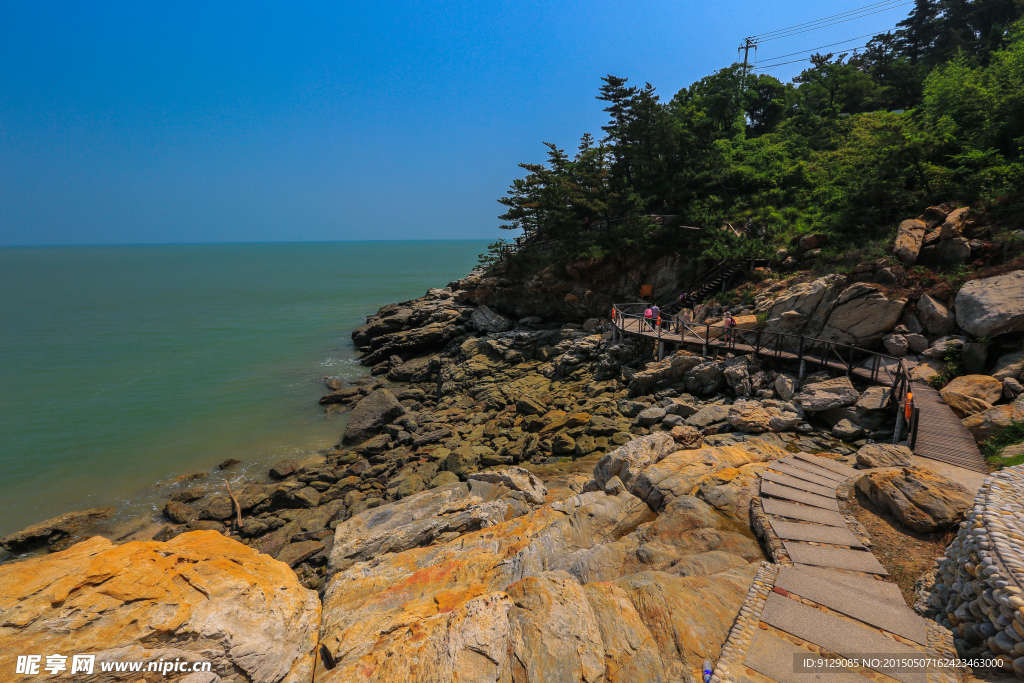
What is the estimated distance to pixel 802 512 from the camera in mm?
6898

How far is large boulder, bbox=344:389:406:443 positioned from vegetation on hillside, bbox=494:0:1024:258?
14223 mm

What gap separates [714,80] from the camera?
3747 cm

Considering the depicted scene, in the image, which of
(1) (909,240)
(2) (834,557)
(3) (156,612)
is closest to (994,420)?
(2) (834,557)

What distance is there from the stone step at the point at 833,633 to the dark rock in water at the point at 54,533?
695 inches

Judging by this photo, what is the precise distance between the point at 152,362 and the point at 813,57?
2635 inches

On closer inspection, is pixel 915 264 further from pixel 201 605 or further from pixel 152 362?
pixel 152 362

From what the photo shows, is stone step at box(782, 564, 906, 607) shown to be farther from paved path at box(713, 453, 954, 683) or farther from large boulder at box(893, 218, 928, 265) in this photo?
large boulder at box(893, 218, 928, 265)

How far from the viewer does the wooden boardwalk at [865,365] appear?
956 centimetres

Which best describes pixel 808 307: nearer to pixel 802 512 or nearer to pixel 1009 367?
pixel 1009 367

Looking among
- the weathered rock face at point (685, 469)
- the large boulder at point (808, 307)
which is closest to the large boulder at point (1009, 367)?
the large boulder at point (808, 307)

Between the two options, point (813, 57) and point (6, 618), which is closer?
point (6, 618)

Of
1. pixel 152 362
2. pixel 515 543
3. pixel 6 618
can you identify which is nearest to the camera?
pixel 6 618

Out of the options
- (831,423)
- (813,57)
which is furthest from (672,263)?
(813,57)

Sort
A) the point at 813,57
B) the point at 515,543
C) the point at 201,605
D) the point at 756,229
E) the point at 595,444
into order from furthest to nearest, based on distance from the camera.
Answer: the point at 813,57, the point at 756,229, the point at 595,444, the point at 515,543, the point at 201,605
